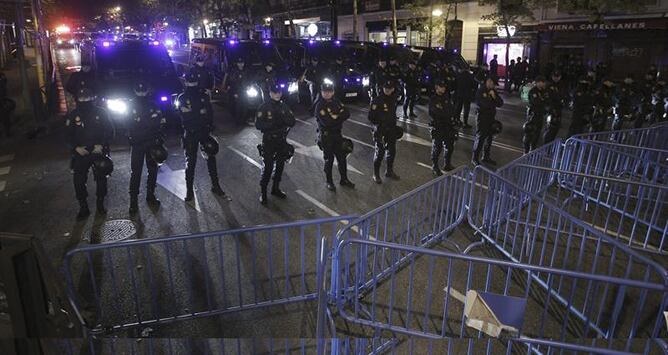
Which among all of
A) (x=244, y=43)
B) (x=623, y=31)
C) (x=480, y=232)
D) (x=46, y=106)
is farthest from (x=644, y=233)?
(x=623, y=31)

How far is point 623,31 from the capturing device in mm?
22750

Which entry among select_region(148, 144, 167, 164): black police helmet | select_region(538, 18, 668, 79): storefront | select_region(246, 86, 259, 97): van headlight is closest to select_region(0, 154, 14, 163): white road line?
select_region(148, 144, 167, 164): black police helmet

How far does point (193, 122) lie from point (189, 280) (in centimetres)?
364

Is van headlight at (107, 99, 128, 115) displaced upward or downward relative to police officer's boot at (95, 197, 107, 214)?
upward

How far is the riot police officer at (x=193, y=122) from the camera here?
803 centimetres

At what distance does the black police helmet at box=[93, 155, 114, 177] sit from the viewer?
732 centimetres

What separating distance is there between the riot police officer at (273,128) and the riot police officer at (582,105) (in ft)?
23.7

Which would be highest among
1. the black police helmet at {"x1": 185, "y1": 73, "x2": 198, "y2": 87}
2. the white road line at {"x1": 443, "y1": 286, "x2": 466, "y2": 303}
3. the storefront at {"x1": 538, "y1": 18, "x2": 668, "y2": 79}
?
the storefront at {"x1": 538, "y1": 18, "x2": 668, "y2": 79}

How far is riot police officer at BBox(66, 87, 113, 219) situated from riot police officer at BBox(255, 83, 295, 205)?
2.35 meters

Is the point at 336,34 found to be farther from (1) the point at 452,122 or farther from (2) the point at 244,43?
(1) the point at 452,122

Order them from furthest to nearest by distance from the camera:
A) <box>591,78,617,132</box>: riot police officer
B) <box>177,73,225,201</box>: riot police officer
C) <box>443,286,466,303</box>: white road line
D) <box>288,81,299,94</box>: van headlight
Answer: <box>288,81,299,94</box>: van headlight, <box>591,78,617,132</box>: riot police officer, <box>177,73,225,201</box>: riot police officer, <box>443,286,466,303</box>: white road line

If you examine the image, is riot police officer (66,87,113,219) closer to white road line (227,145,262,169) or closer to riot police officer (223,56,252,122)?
white road line (227,145,262,169)

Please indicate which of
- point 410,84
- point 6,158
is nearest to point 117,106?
point 6,158

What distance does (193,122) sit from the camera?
26.5 feet
